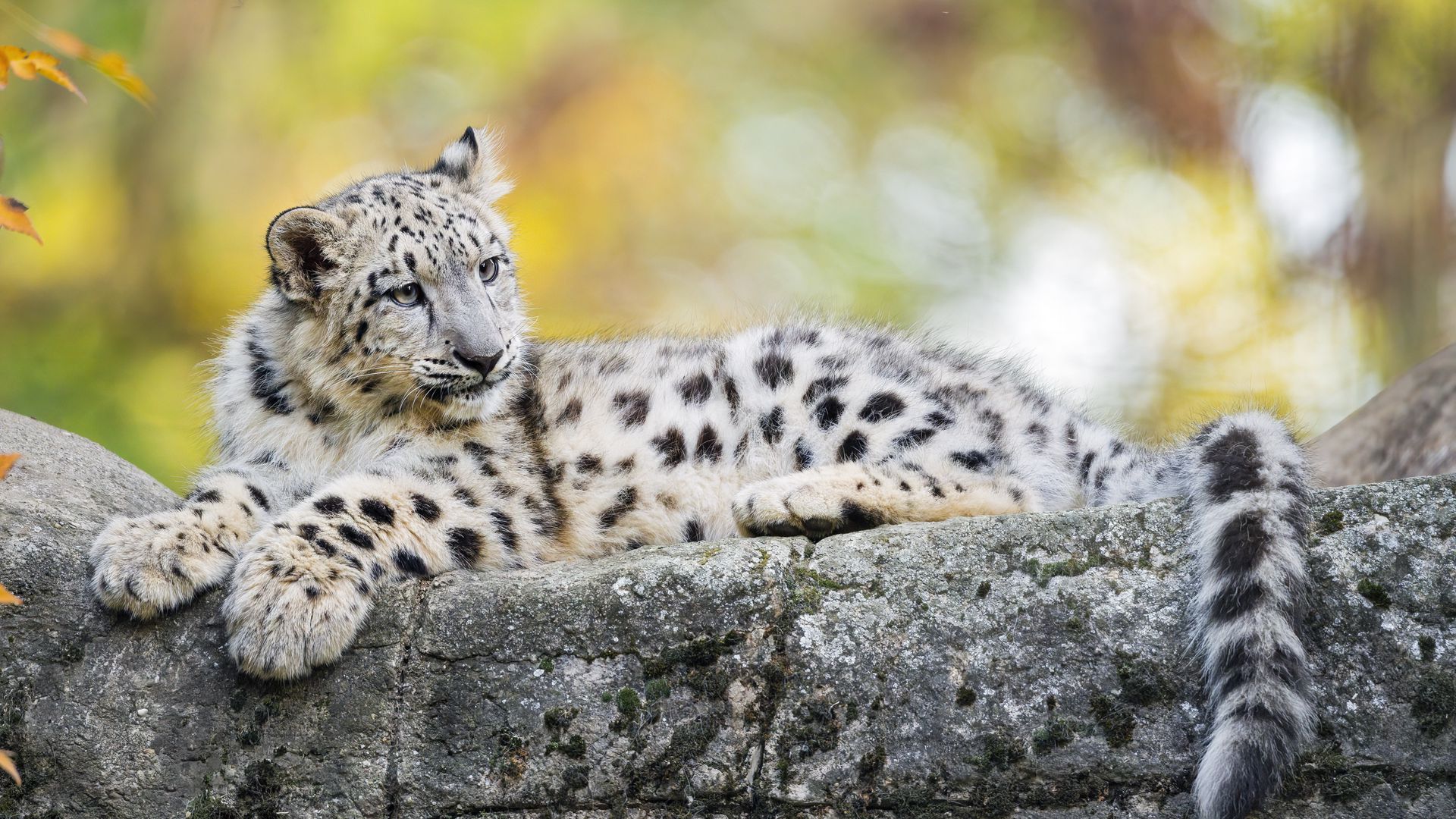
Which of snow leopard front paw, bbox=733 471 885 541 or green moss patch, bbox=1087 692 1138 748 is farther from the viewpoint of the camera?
snow leopard front paw, bbox=733 471 885 541

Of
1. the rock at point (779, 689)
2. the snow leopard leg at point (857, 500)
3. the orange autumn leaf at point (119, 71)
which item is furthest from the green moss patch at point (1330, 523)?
the orange autumn leaf at point (119, 71)

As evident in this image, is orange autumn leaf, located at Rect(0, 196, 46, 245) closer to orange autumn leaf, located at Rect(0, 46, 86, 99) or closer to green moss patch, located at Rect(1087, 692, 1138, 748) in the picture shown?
orange autumn leaf, located at Rect(0, 46, 86, 99)

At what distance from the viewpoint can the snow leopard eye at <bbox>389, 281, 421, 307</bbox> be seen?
4078 mm

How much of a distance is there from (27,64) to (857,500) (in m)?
2.18

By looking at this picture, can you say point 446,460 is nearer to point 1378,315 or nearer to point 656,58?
point 1378,315

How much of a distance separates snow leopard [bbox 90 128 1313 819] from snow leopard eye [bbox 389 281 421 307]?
2 centimetres

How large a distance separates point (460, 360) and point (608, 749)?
1.45 metres

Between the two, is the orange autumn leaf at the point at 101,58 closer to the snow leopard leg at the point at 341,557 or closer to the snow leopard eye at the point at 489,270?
the snow leopard leg at the point at 341,557

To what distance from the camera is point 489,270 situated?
172 inches

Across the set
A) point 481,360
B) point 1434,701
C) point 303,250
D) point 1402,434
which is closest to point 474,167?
point 303,250

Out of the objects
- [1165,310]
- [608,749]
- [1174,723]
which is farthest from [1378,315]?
[608,749]

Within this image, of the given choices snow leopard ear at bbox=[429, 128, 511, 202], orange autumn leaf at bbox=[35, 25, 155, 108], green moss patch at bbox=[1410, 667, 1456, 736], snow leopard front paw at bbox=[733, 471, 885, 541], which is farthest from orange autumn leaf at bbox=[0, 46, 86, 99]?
green moss patch at bbox=[1410, 667, 1456, 736]

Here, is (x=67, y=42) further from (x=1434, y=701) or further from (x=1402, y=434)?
(x=1402, y=434)

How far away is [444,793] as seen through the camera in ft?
9.57
